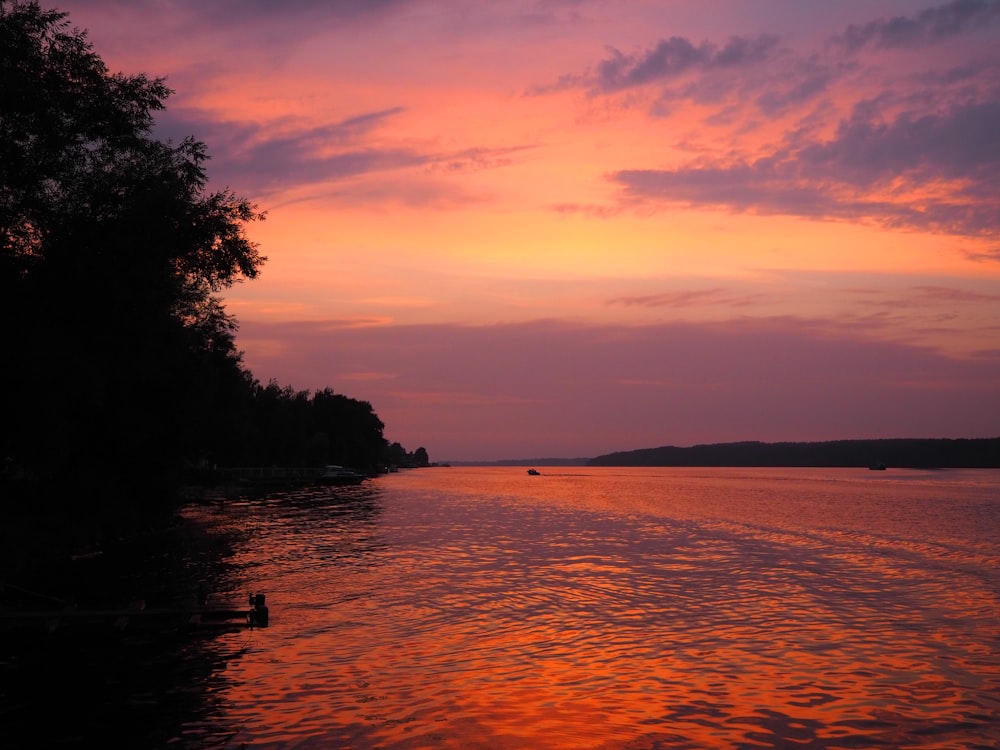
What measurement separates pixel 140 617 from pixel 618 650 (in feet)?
51.6

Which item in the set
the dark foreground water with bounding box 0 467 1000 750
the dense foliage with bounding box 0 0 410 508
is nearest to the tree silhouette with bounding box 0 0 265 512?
the dense foliage with bounding box 0 0 410 508

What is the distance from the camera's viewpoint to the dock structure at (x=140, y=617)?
28.2 meters

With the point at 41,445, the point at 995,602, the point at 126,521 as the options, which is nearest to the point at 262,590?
the point at 41,445

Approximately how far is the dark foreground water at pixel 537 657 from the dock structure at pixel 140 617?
3.67 feet

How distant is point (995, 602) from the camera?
38250 millimetres

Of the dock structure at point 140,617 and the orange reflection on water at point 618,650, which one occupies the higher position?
the dock structure at point 140,617

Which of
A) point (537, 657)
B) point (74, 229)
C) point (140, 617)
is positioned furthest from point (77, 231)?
point (537, 657)

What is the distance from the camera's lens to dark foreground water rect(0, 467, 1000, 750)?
18.9m

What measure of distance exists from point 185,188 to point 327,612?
2268cm

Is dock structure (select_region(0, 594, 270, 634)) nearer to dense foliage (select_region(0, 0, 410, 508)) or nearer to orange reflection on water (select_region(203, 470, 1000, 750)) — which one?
orange reflection on water (select_region(203, 470, 1000, 750))

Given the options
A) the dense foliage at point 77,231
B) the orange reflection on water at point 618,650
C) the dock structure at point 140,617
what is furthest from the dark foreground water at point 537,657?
the dense foliage at point 77,231

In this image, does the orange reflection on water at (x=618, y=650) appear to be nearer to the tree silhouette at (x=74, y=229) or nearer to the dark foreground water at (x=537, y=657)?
the dark foreground water at (x=537, y=657)

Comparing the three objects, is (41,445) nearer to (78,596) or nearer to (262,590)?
(78,596)

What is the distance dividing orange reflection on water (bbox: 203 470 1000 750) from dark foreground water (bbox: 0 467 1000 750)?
10 centimetres
